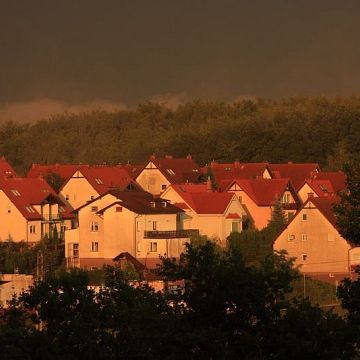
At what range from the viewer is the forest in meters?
62.6

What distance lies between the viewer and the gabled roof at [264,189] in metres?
44.1

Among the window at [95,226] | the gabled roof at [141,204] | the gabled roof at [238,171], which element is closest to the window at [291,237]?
the gabled roof at [141,204]

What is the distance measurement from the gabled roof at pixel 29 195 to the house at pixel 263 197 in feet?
20.0

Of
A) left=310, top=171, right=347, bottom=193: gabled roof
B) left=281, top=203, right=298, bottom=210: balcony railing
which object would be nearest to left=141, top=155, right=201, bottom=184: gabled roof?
left=310, top=171, right=347, bottom=193: gabled roof

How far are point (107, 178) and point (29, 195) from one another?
591 cm

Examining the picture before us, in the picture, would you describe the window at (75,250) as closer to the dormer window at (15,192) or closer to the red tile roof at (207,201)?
the red tile roof at (207,201)

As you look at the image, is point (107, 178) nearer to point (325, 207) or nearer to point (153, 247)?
point (153, 247)

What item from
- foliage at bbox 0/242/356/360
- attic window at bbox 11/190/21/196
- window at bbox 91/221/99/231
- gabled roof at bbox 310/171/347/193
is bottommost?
foliage at bbox 0/242/356/360

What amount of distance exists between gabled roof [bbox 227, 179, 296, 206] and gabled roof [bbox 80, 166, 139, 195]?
5102 millimetres

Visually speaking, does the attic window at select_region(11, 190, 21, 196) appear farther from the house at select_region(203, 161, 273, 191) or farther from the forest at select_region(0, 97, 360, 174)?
the forest at select_region(0, 97, 360, 174)

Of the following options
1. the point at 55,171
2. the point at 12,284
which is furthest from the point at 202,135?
the point at 12,284

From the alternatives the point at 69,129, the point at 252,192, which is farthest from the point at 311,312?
the point at 69,129

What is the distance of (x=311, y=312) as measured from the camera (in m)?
15.6

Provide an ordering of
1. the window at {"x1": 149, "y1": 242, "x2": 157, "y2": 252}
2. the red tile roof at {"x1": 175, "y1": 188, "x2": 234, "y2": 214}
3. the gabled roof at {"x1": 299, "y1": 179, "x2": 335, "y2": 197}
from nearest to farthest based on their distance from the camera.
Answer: the window at {"x1": 149, "y1": 242, "x2": 157, "y2": 252} < the red tile roof at {"x1": 175, "y1": 188, "x2": 234, "y2": 214} < the gabled roof at {"x1": 299, "y1": 179, "x2": 335, "y2": 197}
